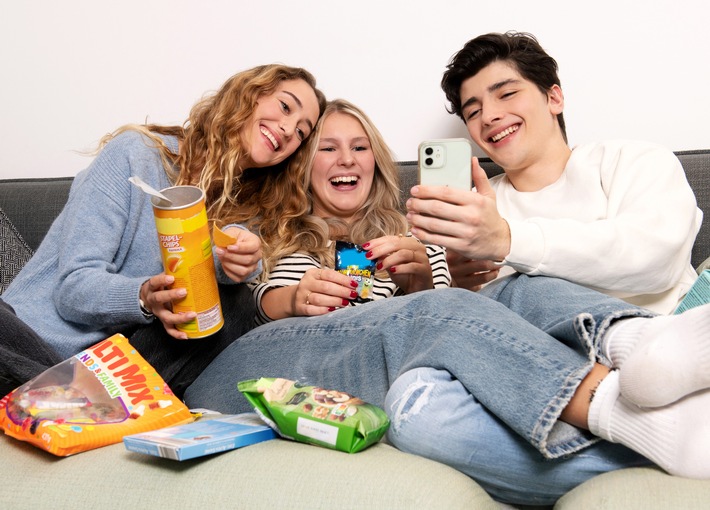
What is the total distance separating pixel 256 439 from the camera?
0.99 m

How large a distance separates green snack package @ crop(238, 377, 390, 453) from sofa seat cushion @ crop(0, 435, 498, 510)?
17 millimetres

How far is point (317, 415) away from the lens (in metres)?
0.96

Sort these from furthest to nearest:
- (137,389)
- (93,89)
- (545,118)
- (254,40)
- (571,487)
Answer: (93,89) → (254,40) → (545,118) → (137,389) → (571,487)

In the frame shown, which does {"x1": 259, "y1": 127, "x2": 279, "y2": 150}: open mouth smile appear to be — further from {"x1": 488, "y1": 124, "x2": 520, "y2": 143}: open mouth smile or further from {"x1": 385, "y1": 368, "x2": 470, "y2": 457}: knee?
{"x1": 385, "y1": 368, "x2": 470, "y2": 457}: knee

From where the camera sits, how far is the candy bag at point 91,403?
100 centimetres

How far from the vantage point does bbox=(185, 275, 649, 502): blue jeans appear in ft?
2.93

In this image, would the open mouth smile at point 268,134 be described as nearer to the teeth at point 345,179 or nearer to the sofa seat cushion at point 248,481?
the teeth at point 345,179

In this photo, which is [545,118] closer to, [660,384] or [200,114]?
[200,114]

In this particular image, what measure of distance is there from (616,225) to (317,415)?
0.71 m

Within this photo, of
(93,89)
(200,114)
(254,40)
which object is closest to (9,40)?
(93,89)

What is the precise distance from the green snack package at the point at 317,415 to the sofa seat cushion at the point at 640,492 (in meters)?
0.27

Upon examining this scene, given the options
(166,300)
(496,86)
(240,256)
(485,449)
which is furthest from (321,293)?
(496,86)

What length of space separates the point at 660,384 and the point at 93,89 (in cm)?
195

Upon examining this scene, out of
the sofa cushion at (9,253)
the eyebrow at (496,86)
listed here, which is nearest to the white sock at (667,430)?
the eyebrow at (496,86)
